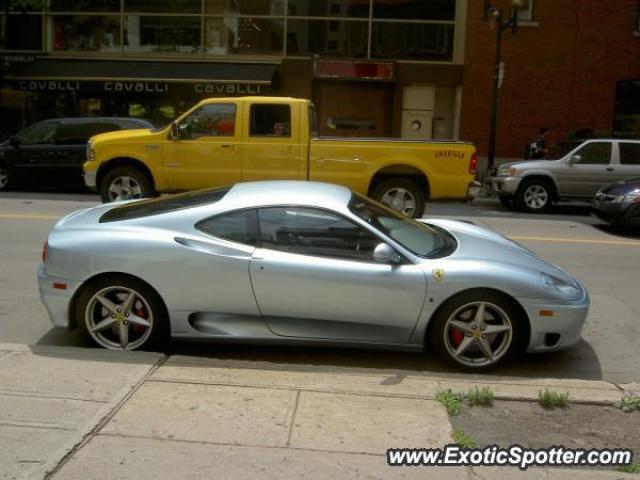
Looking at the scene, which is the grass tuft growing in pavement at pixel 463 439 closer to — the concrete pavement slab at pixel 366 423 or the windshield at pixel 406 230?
the concrete pavement slab at pixel 366 423

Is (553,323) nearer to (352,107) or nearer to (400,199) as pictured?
(400,199)

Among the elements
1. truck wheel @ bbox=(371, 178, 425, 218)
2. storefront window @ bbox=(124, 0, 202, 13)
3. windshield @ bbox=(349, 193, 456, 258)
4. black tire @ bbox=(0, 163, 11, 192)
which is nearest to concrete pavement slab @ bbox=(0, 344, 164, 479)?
windshield @ bbox=(349, 193, 456, 258)

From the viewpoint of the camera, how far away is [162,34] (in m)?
22.9

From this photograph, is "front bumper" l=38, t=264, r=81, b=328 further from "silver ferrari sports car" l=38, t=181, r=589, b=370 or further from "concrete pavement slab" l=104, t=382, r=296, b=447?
"concrete pavement slab" l=104, t=382, r=296, b=447

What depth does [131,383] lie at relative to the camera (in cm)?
438

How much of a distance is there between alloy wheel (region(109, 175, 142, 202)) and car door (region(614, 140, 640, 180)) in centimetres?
948

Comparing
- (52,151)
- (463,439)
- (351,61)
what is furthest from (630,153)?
(463,439)

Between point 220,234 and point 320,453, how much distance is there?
2101 millimetres

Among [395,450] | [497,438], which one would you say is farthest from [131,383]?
[497,438]

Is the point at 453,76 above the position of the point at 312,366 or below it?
above

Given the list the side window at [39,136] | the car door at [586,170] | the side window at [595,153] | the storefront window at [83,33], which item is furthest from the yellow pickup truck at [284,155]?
the storefront window at [83,33]

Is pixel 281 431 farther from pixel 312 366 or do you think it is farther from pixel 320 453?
pixel 312 366

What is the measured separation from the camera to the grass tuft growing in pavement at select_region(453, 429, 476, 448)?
3691mm

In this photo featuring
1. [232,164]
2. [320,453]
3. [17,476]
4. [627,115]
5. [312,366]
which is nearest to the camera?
[17,476]
